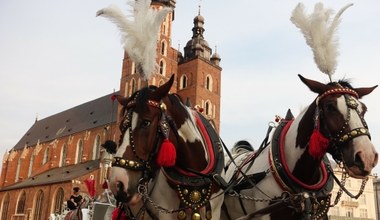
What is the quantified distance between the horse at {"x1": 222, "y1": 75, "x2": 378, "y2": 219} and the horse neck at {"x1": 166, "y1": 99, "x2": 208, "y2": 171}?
0.44 metres

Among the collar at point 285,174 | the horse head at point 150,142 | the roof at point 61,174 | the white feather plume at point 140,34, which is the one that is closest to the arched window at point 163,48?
the roof at point 61,174

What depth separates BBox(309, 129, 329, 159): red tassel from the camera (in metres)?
3.06

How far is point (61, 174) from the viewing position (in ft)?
127

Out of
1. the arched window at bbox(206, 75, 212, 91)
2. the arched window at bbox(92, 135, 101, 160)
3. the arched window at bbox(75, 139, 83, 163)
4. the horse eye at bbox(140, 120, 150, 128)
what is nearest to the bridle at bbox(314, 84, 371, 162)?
the horse eye at bbox(140, 120, 150, 128)

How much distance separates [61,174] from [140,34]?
37.8 metres

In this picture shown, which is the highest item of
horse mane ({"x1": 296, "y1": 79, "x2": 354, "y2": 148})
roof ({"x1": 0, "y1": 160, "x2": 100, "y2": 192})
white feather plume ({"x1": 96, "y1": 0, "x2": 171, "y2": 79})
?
roof ({"x1": 0, "y1": 160, "x2": 100, "y2": 192})

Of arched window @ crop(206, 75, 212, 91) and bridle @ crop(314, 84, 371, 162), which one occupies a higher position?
arched window @ crop(206, 75, 212, 91)

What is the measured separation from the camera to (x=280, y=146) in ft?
11.8

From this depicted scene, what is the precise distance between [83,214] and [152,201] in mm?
4076

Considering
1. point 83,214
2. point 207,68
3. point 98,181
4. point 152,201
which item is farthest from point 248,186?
point 207,68

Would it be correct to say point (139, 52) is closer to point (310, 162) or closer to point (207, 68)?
point (310, 162)

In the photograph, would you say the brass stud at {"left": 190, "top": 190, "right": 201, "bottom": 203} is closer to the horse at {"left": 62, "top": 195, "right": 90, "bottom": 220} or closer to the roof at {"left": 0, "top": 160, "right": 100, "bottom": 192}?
the horse at {"left": 62, "top": 195, "right": 90, "bottom": 220}

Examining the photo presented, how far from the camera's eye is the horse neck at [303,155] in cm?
336

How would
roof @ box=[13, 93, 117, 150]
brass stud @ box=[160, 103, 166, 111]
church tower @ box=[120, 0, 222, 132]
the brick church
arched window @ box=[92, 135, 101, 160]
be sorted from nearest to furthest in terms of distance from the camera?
brass stud @ box=[160, 103, 166, 111]
the brick church
church tower @ box=[120, 0, 222, 132]
arched window @ box=[92, 135, 101, 160]
roof @ box=[13, 93, 117, 150]
